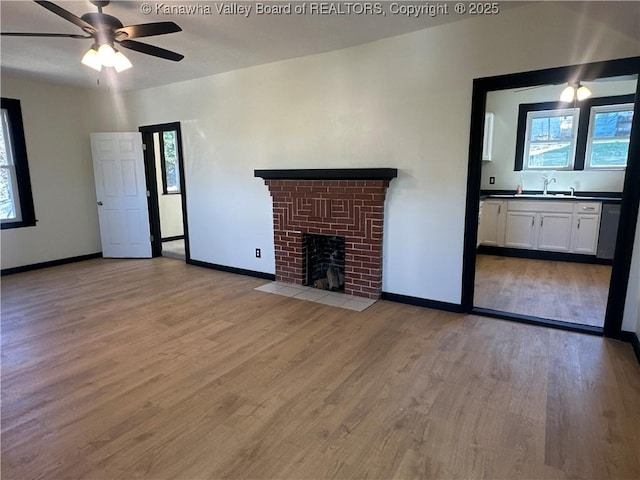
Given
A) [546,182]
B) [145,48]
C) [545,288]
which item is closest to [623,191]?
[545,288]

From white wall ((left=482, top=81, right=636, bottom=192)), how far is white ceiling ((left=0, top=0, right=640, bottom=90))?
10.7ft

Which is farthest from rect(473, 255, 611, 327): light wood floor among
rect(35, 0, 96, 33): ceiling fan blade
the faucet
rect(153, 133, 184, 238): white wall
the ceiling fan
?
rect(153, 133, 184, 238): white wall

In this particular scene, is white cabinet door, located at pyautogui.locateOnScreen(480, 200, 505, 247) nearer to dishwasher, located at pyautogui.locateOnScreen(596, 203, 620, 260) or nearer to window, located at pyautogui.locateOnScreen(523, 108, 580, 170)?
window, located at pyautogui.locateOnScreen(523, 108, 580, 170)

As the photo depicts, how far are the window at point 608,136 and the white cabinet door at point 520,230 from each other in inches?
45.3

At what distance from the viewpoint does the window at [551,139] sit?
5570mm

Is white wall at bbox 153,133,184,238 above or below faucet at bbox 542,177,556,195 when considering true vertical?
below

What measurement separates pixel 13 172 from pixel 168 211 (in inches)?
105

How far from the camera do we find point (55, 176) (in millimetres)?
5469

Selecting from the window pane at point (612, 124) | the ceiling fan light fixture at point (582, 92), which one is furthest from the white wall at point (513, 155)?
the ceiling fan light fixture at point (582, 92)

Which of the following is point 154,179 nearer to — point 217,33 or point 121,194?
point 121,194

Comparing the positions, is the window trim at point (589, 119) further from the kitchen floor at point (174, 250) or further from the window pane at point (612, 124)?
the kitchen floor at point (174, 250)

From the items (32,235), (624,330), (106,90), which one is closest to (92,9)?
(106,90)

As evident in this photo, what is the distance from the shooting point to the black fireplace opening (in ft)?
14.2

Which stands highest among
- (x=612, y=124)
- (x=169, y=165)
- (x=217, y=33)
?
(x=217, y=33)
